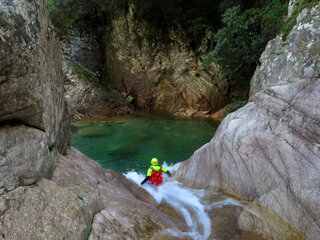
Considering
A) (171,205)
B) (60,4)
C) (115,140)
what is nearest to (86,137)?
(115,140)

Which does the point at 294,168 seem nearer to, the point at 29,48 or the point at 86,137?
the point at 29,48

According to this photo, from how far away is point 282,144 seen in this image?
4.30 meters

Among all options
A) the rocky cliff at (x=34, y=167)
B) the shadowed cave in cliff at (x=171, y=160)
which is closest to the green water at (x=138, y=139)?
the shadowed cave in cliff at (x=171, y=160)

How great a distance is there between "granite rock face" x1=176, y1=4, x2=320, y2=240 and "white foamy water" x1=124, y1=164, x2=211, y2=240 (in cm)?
49

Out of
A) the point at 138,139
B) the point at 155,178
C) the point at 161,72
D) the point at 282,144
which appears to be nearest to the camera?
the point at 282,144

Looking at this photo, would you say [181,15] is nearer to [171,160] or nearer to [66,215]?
[171,160]

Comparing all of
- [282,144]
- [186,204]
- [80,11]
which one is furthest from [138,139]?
[80,11]

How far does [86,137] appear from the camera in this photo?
1369 cm

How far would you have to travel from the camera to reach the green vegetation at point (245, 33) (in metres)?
10.8

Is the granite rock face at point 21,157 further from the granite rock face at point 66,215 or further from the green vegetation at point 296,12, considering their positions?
the green vegetation at point 296,12

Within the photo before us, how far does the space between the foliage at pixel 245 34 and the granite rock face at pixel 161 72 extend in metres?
4.26

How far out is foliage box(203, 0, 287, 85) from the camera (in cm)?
1083

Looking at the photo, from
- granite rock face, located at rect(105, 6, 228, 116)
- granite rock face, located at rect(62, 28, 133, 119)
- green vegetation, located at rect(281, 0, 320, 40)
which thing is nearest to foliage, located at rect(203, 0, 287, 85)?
green vegetation, located at rect(281, 0, 320, 40)

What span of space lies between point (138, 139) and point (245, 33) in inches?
368
